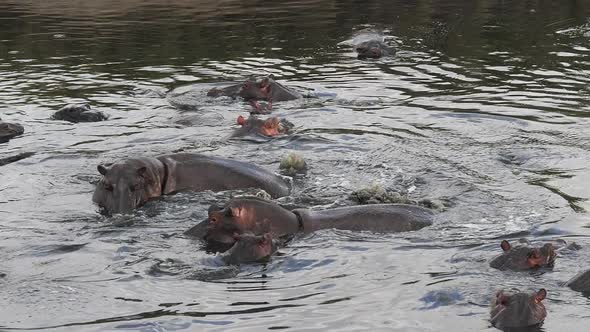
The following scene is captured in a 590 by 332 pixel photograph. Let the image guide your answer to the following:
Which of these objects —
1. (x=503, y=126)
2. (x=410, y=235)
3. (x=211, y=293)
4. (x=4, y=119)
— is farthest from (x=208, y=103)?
(x=211, y=293)

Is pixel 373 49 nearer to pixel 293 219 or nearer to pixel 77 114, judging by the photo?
pixel 77 114

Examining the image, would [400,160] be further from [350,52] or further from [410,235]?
[350,52]

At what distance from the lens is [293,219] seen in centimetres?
852

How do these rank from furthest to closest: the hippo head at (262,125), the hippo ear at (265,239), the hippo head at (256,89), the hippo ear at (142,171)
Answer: the hippo head at (256,89) → the hippo head at (262,125) → the hippo ear at (142,171) → the hippo ear at (265,239)

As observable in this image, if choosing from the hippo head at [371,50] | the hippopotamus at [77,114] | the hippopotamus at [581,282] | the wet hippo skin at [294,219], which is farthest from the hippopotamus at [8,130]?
the hippopotamus at [581,282]

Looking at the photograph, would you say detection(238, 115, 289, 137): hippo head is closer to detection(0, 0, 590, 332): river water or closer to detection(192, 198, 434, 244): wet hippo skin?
detection(0, 0, 590, 332): river water

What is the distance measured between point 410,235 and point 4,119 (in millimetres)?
6659

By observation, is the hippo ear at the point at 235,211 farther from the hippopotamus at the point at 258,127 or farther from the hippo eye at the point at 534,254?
the hippopotamus at the point at 258,127

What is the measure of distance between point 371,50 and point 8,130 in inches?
270

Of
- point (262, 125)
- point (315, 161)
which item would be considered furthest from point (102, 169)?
point (262, 125)

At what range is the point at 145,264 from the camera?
7.89 meters

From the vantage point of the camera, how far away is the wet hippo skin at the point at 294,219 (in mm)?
8336

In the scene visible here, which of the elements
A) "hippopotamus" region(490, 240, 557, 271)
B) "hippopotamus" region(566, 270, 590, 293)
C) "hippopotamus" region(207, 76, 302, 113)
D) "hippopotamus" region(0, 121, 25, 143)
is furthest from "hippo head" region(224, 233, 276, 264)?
"hippopotamus" region(207, 76, 302, 113)

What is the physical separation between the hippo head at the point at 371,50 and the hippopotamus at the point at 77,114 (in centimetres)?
551
